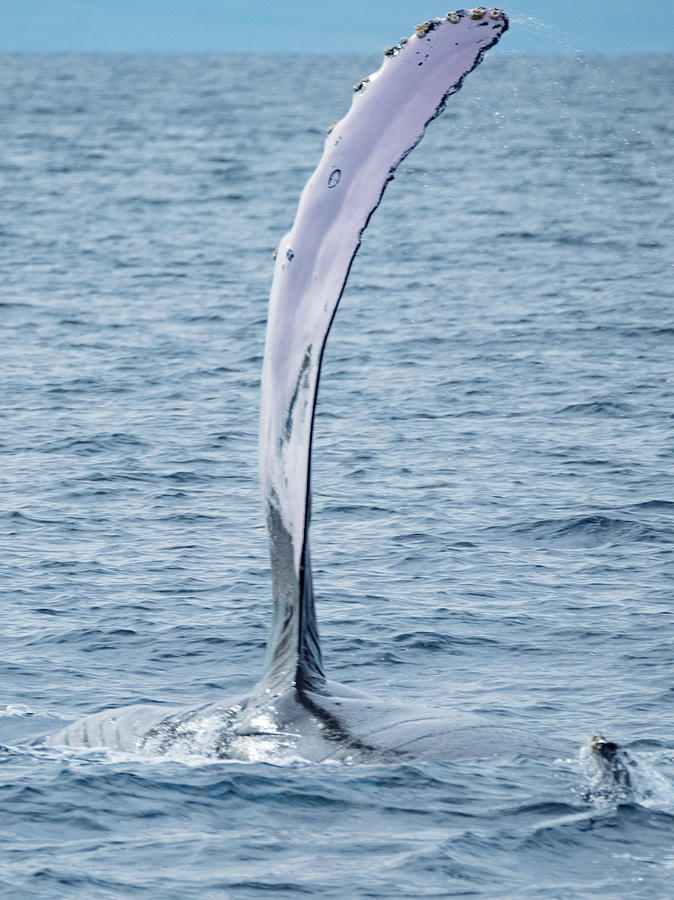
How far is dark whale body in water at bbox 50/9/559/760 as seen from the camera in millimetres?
8609

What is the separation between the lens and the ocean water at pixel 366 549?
1053cm

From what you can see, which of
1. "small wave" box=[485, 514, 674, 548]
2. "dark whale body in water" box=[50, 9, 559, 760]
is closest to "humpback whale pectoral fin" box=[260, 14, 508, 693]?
"dark whale body in water" box=[50, 9, 559, 760]

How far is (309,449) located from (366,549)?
8586mm

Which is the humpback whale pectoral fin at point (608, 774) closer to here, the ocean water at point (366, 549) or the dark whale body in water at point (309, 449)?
the ocean water at point (366, 549)

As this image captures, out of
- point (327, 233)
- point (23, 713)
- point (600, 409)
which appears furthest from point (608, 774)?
point (600, 409)

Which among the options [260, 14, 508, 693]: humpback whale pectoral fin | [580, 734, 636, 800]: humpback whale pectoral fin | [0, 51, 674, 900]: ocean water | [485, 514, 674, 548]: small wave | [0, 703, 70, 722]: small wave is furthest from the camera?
[485, 514, 674, 548]: small wave

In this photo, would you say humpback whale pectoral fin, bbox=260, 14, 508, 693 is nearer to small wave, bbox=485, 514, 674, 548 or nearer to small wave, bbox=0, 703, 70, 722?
small wave, bbox=0, 703, 70, 722

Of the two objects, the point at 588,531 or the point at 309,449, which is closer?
the point at 309,449

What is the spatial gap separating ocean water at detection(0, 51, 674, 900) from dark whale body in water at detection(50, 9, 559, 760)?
21 cm

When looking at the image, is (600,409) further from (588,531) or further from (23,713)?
(23,713)

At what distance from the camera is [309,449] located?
9.23 m

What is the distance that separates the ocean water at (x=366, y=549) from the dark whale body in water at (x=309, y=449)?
0.70 ft

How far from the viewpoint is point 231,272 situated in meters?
40.2

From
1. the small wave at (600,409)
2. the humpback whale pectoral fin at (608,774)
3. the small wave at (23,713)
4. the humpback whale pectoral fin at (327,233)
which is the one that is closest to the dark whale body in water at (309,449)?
the humpback whale pectoral fin at (327,233)
